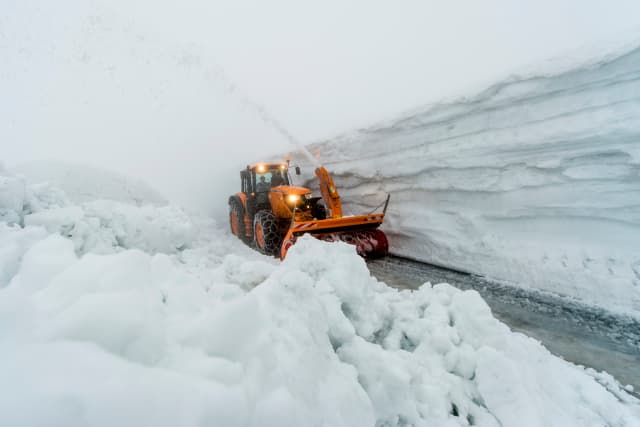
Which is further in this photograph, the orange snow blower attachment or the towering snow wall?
the orange snow blower attachment

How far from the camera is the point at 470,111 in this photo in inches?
231

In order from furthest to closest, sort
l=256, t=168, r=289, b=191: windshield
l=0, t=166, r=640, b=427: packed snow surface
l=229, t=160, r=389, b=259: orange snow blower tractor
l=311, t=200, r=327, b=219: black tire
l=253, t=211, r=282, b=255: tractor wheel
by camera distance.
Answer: l=256, t=168, r=289, b=191: windshield < l=311, t=200, r=327, b=219: black tire < l=253, t=211, r=282, b=255: tractor wheel < l=229, t=160, r=389, b=259: orange snow blower tractor < l=0, t=166, r=640, b=427: packed snow surface

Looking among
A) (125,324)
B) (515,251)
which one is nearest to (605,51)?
(515,251)

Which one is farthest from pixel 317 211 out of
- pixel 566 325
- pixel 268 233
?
pixel 566 325

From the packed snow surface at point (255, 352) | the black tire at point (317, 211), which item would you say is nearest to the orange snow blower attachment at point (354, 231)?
the black tire at point (317, 211)

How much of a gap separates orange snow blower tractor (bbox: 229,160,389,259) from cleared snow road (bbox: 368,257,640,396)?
107 cm

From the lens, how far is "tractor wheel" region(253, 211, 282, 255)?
21.3 ft

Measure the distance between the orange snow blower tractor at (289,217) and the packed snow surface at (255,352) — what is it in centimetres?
351

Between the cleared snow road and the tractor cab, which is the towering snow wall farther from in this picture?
the tractor cab

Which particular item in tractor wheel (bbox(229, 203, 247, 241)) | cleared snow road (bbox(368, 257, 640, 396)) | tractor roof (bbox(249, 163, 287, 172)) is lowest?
cleared snow road (bbox(368, 257, 640, 396))

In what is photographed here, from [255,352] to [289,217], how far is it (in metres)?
5.87

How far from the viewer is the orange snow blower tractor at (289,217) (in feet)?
19.4

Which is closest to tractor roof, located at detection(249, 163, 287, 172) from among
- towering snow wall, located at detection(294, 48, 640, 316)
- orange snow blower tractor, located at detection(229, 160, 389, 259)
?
orange snow blower tractor, located at detection(229, 160, 389, 259)

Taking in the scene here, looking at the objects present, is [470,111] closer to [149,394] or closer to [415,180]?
[415,180]
